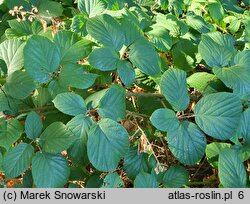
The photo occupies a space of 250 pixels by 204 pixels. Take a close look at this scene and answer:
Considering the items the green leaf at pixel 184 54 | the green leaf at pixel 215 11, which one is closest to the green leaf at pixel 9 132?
the green leaf at pixel 184 54

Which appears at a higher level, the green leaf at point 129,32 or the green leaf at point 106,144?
the green leaf at point 129,32

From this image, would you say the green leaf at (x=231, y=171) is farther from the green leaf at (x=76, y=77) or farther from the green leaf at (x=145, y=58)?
the green leaf at (x=76, y=77)

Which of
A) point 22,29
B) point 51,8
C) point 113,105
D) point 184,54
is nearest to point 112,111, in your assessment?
point 113,105

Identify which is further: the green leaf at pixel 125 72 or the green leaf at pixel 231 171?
the green leaf at pixel 125 72

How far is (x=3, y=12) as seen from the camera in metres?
1.80

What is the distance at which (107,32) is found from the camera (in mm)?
1191

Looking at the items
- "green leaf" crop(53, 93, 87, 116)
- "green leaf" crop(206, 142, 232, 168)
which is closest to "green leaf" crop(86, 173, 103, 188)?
"green leaf" crop(53, 93, 87, 116)

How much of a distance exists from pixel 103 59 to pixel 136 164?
0.31 m

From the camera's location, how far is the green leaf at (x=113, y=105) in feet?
3.52

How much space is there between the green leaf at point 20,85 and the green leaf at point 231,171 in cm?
55

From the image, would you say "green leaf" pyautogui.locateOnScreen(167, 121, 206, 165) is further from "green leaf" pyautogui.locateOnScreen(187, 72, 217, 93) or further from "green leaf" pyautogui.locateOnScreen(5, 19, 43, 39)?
"green leaf" pyautogui.locateOnScreen(5, 19, 43, 39)

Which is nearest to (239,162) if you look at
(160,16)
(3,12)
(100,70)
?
(100,70)

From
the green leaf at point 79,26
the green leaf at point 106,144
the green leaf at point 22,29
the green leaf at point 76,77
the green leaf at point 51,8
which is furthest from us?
the green leaf at point 51,8

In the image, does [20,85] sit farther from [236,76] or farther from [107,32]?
[236,76]
